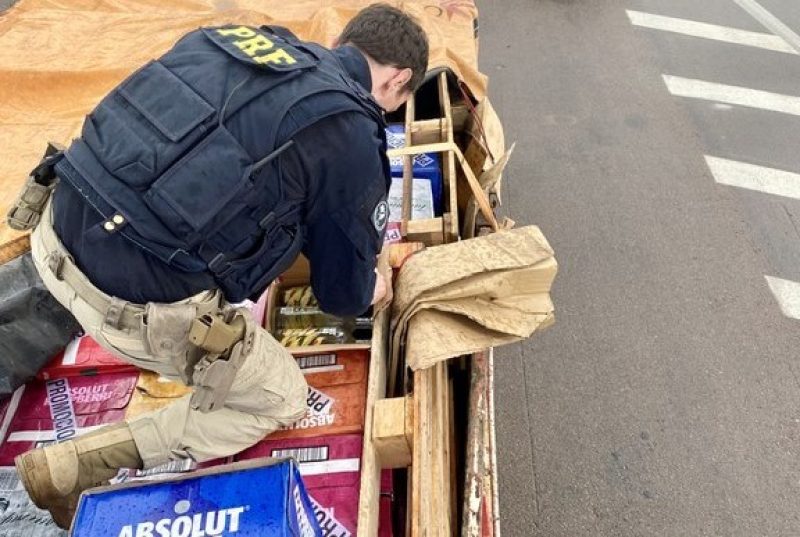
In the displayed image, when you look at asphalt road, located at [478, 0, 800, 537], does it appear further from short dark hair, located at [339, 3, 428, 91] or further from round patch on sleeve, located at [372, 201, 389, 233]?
short dark hair, located at [339, 3, 428, 91]

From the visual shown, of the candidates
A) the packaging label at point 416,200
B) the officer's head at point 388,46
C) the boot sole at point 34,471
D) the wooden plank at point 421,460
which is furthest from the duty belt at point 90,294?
the packaging label at point 416,200

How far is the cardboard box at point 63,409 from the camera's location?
261 centimetres

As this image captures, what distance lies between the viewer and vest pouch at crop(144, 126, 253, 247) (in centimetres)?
174

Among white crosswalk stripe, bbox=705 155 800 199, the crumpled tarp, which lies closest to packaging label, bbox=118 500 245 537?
the crumpled tarp

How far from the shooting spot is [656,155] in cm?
550

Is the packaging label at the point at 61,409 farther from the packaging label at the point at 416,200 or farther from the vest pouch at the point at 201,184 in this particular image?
the packaging label at the point at 416,200

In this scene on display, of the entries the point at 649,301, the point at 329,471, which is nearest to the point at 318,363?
the point at 329,471

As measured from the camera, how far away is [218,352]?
204 centimetres

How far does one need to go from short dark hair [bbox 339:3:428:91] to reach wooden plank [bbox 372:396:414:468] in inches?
50.5

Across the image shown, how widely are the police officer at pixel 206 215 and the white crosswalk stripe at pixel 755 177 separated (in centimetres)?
418

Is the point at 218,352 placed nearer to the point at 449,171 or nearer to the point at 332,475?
the point at 332,475

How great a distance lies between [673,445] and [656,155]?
9.44ft

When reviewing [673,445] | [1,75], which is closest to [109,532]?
[673,445]

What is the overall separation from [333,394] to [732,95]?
220 inches
